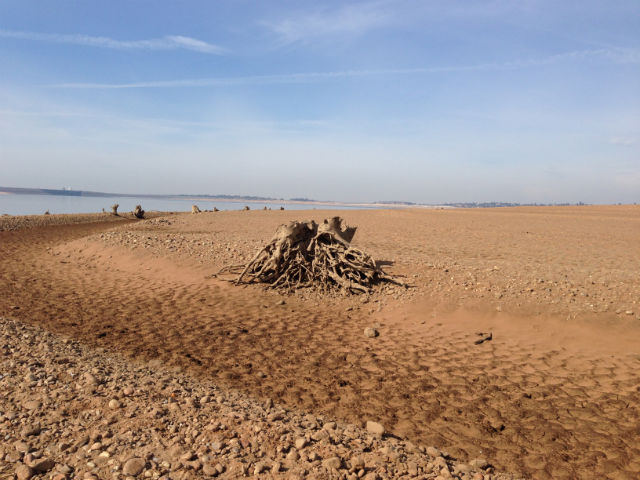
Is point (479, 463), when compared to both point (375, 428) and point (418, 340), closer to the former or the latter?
point (375, 428)

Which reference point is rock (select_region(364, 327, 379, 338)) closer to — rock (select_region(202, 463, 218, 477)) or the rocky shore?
the rocky shore

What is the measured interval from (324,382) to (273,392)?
74 centimetres

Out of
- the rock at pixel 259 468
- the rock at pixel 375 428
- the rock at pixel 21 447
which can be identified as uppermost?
the rock at pixel 21 447

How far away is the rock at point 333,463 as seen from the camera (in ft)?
10.6

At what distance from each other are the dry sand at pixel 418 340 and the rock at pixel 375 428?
0.31 metres

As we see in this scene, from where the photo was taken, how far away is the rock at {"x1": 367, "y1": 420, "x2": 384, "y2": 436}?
13.6ft

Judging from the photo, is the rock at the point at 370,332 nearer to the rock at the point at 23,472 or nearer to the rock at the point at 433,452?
the rock at the point at 433,452

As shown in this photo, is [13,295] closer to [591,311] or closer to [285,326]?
[285,326]

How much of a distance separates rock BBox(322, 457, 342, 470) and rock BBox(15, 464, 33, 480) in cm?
217

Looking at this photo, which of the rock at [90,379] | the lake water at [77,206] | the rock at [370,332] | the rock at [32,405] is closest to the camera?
the rock at [32,405]

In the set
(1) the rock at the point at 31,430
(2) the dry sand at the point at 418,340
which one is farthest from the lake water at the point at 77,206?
(1) the rock at the point at 31,430

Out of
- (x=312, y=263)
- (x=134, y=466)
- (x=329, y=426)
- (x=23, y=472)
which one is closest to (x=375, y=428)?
(x=329, y=426)

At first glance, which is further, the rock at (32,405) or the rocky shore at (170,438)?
the rock at (32,405)

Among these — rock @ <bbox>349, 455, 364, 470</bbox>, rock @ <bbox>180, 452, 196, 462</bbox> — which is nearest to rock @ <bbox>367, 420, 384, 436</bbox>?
rock @ <bbox>349, 455, 364, 470</bbox>
